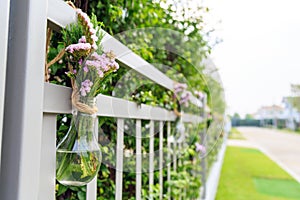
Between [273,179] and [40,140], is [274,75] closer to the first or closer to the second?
[273,179]

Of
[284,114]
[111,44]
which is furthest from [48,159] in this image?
[284,114]

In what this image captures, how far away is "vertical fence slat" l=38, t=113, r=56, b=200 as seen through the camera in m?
0.39

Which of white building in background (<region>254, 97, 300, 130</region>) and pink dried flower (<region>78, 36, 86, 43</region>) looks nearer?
pink dried flower (<region>78, 36, 86, 43</region>)

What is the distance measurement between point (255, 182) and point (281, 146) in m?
3.43

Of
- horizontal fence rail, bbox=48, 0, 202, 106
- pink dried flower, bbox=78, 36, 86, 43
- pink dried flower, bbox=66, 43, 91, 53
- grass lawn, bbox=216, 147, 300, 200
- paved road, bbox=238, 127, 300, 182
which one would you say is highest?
horizontal fence rail, bbox=48, 0, 202, 106

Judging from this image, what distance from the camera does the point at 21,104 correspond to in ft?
1.08

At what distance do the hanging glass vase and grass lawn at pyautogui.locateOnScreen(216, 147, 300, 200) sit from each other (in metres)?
2.61

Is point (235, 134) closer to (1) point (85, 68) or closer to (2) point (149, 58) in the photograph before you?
(2) point (149, 58)

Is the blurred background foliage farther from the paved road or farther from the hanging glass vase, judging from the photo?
the paved road

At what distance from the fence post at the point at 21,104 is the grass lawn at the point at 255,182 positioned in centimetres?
272

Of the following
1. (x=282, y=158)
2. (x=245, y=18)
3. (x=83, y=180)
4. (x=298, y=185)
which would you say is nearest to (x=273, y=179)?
(x=298, y=185)

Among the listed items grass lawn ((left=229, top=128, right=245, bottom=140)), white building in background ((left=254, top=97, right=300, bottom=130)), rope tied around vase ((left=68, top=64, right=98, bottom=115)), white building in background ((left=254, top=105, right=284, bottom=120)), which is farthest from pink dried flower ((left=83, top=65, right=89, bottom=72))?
grass lawn ((left=229, top=128, right=245, bottom=140))

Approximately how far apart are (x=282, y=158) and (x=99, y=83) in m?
5.54

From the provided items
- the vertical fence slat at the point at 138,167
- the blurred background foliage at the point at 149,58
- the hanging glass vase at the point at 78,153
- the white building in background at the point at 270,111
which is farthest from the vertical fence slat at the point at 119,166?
the white building in background at the point at 270,111
